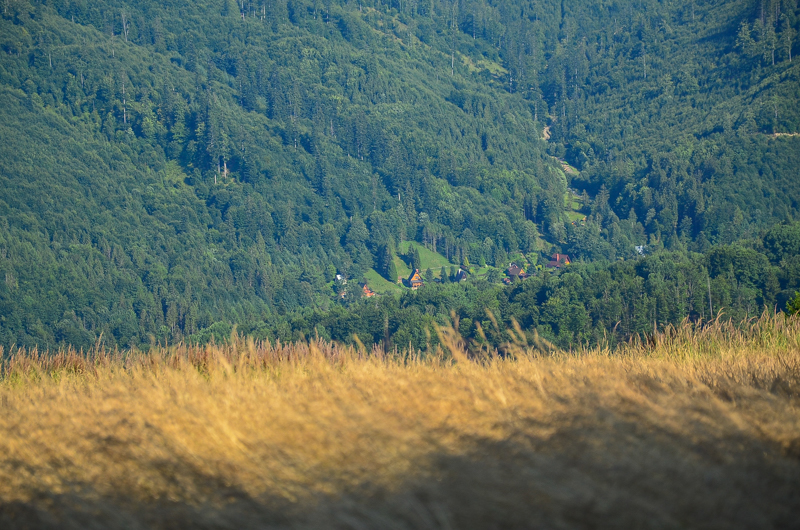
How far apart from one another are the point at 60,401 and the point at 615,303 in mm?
118205

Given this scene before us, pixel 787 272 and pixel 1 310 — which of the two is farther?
pixel 1 310

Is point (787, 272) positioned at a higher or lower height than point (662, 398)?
lower

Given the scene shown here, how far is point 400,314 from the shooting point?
105 meters

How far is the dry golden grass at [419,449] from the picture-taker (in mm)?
4918

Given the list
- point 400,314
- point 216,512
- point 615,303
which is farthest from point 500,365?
point 615,303

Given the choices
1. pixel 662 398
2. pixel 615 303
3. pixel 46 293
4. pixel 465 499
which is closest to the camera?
pixel 465 499

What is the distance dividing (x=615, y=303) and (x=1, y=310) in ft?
373

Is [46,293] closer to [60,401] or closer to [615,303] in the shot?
[615,303]

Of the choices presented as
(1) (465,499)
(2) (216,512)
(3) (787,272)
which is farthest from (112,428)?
(3) (787,272)

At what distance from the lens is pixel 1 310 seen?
165 meters

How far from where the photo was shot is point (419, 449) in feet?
18.1

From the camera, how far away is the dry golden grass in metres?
4.92

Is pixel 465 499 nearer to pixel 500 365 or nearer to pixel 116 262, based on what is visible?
pixel 500 365

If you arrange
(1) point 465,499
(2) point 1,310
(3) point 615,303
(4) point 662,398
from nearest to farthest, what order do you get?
(1) point 465,499, (4) point 662,398, (3) point 615,303, (2) point 1,310
